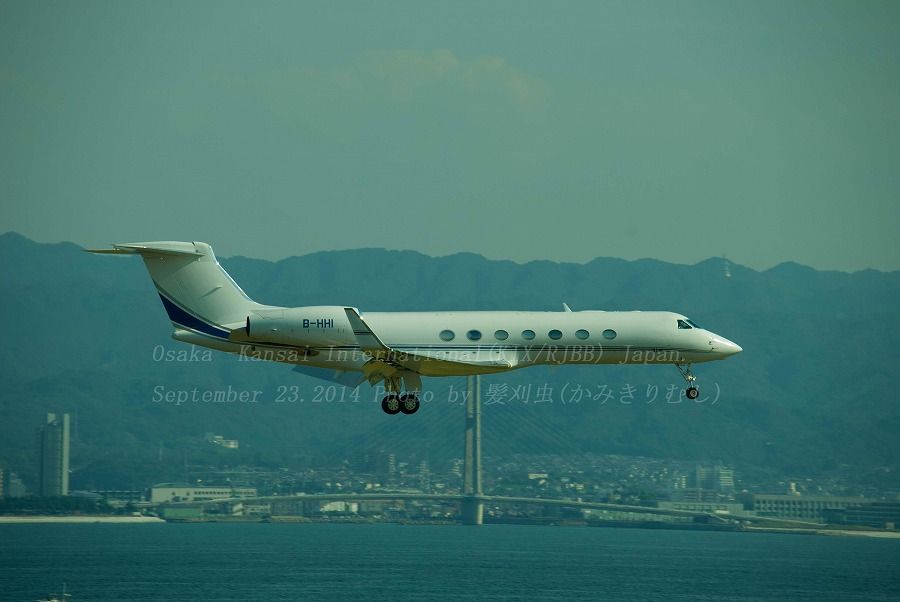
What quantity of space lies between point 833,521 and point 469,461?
50.1 metres

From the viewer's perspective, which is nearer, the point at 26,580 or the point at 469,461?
the point at 26,580

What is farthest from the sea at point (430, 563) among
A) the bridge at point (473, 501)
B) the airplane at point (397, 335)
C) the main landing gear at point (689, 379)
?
the airplane at point (397, 335)

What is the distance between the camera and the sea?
117750 mm

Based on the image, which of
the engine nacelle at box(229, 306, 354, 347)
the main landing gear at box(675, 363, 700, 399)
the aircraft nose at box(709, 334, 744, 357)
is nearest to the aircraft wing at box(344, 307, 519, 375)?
the engine nacelle at box(229, 306, 354, 347)

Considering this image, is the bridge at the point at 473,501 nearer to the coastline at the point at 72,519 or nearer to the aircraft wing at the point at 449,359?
the coastline at the point at 72,519

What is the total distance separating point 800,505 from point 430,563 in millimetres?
64422

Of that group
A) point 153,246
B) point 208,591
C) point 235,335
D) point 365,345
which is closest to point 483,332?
point 365,345

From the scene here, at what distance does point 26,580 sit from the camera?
12594 centimetres

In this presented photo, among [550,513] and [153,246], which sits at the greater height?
[153,246]

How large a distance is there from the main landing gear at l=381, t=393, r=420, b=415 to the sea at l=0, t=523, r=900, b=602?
56.9m

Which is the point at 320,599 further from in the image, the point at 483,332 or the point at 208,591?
the point at 483,332

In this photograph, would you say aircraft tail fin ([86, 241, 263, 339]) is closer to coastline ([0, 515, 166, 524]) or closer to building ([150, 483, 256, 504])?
coastline ([0, 515, 166, 524])

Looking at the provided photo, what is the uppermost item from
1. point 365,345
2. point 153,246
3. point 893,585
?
point 153,246

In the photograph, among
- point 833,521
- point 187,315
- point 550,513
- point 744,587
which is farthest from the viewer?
point 550,513
